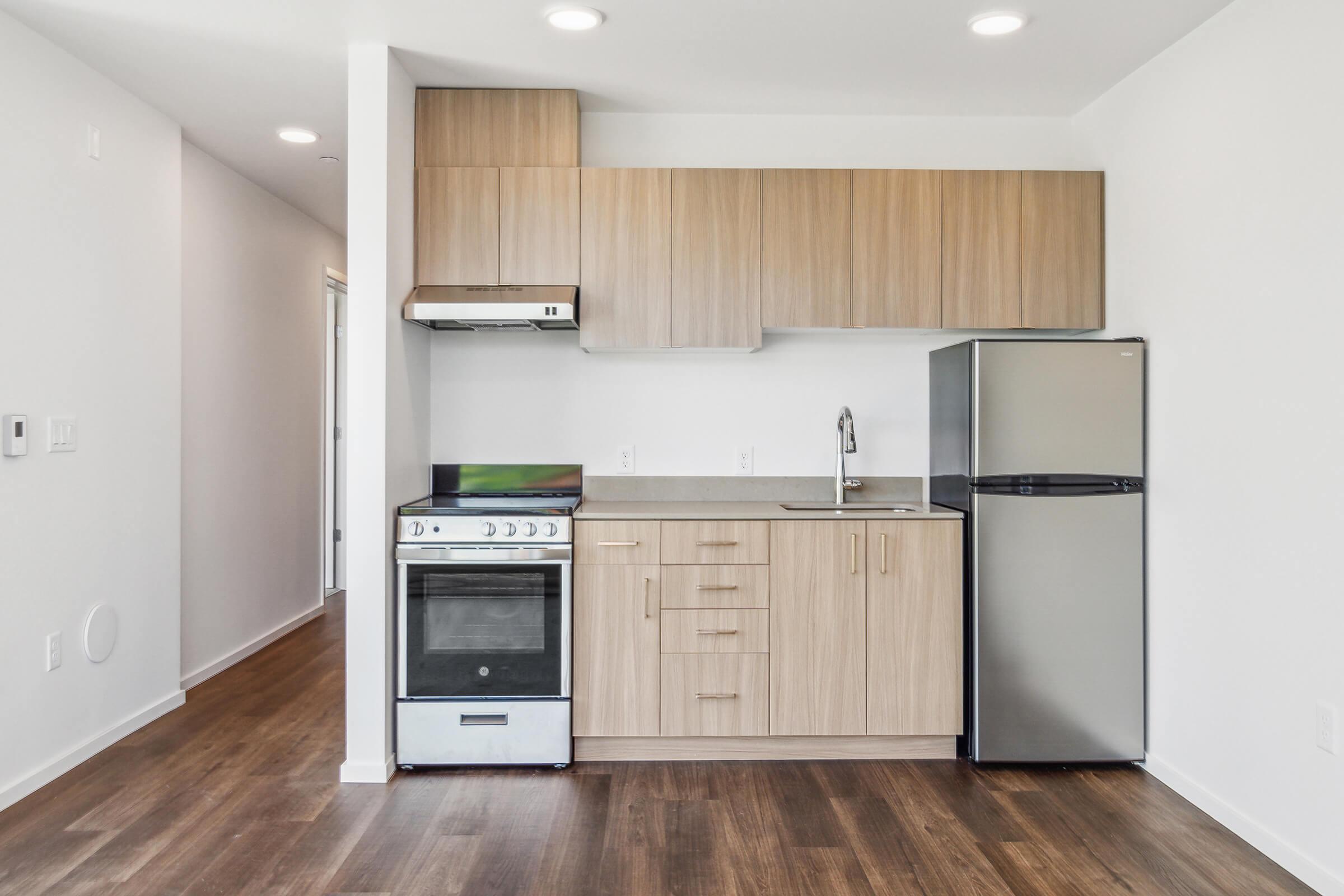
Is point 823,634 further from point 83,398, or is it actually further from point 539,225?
point 83,398

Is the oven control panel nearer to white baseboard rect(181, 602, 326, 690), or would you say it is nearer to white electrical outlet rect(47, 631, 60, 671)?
white electrical outlet rect(47, 631, 60, 671)

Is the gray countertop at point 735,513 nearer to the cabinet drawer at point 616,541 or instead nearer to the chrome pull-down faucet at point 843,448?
the cabinet drawer at point 616,541

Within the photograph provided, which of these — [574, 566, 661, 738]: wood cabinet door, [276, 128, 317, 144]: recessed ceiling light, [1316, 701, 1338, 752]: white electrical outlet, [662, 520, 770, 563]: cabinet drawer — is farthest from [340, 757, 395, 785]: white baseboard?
[1316, 701, 1338, 752]: white electrical outlet

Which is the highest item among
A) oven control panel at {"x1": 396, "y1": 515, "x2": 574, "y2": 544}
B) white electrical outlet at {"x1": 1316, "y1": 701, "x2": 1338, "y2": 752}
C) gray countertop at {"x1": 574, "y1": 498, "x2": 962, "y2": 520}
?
gray countertop at {"x1": 574, "y1": 498, "x2": 962, "y2": 520}

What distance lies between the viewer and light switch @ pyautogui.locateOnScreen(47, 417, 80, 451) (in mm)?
2695

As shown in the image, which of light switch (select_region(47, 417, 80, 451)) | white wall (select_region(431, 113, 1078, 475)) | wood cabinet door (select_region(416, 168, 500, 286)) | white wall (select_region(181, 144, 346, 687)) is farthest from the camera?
white wall (select_region(181, 144, 346, 687))

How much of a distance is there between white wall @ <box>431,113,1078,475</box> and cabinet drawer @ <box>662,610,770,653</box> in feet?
2.47

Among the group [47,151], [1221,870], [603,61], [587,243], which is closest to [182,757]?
Result: [47,151]

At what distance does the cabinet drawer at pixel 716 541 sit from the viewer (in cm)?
290

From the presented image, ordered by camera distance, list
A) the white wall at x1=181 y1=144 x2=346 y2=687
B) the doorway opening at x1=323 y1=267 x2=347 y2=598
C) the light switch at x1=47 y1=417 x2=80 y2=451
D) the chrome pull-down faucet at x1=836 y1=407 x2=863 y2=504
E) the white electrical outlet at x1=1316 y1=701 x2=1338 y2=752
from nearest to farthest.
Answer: the white electrical outlet at x1=1316 y1=701 x2=1338 y2=752 < the light switch at x1=47 y1=417 x2=80 y2=451 < the chrome pull-down faucet at x1=836 y1=407 x2=863 y2=504 < the white wall at x1=181 y1=144 x2=346 y2=687 < the doorway opening at x1=323 y1=267 x2=347 y2=598

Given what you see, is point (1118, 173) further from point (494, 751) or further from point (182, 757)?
point (182, 757)

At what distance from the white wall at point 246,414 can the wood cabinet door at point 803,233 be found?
2.63 m

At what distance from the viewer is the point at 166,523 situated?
339cm

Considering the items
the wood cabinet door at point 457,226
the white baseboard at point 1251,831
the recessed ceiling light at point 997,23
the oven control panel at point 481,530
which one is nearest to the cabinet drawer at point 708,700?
the oven control panel at point 481,530
